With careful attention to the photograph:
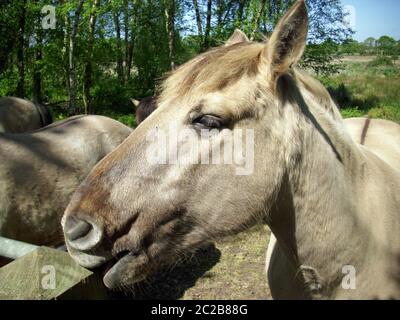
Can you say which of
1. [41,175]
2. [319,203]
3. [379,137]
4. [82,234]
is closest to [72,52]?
[41,175]

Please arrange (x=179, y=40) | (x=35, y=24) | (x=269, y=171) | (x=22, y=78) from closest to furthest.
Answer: (x=269, y=171) < (x=35, y=24) < (x=22, y=78) < (x=179, y=40)

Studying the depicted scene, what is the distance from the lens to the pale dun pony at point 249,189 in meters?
1.55

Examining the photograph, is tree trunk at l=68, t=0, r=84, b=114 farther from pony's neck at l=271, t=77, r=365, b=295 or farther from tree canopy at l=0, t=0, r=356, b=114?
pony's neck at l=271, t=77, r=365, b=295

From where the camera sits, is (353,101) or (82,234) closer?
(82,234)

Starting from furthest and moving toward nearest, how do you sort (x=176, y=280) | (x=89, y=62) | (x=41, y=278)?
(x=89, y=62) → (x=176, y=280) → (x=41, y=278)

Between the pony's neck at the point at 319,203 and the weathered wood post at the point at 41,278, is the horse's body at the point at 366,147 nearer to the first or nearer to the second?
the pony's neck at the point at 319,203

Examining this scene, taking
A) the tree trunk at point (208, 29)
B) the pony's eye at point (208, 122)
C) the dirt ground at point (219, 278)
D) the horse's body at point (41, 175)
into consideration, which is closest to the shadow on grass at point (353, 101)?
the tree trunk at point (208, 29)

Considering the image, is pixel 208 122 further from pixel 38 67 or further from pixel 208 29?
pixel 208 29

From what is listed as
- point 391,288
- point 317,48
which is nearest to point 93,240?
point 391,288

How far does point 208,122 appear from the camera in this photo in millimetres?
1564

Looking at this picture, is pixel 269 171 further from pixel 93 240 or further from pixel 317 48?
pixel 317 48

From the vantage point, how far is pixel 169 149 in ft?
5.20

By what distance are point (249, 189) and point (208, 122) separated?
1.22 ft
